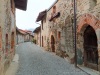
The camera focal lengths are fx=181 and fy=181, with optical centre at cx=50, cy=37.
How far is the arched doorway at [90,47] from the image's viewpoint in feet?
27.9

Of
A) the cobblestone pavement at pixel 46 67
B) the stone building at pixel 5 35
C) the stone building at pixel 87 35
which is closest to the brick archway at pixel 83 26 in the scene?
the stone building at pixel 87 35

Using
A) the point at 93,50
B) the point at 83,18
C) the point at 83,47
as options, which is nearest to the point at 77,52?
the point at 83,47

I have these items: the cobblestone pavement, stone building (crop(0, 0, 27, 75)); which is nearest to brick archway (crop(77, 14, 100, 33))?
the cobblestone pavement

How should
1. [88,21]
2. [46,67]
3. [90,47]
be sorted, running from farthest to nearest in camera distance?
[46,67] → [90,47] → [88,21]

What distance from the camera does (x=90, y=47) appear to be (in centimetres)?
883

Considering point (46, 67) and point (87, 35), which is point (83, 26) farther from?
point (46, 67)

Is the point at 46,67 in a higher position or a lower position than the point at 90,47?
lower

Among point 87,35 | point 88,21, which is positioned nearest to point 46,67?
point 87,35

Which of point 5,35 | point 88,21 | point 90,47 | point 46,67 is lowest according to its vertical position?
point 46,67

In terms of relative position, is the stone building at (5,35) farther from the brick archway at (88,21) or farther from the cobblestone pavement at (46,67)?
the brick archway at (88,21)

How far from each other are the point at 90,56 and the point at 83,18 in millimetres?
1891

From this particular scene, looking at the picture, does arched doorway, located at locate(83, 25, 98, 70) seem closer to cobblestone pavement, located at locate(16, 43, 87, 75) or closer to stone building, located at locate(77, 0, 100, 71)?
stone building, located at locate(77, 0, 100, 71)

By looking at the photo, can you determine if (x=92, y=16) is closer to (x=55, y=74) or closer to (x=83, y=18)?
(x=83, y=18)

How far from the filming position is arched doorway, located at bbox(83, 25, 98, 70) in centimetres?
849
